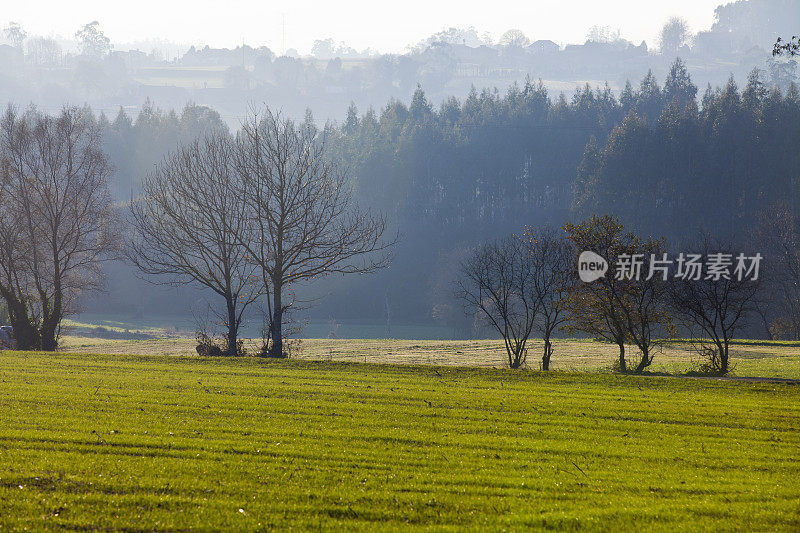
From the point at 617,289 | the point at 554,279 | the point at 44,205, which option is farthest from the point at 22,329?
the point at 617,289

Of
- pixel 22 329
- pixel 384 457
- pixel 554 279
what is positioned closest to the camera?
pixel 384 457

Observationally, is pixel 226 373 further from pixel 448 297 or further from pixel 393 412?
pixel 448 297

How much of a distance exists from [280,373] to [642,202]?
76.7m

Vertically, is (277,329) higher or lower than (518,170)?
lower

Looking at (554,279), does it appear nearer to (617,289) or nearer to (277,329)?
(617,289)

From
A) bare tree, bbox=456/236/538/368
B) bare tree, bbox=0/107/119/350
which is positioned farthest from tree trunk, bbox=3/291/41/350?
bare tree, bbox=456/236/538/368

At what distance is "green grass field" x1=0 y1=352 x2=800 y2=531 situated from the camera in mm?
9062

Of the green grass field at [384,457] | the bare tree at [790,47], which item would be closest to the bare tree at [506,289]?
the green grass field at [384,457]

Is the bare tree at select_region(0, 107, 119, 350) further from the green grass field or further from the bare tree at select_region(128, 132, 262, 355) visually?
the green grass field

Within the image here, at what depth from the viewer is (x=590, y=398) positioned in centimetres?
2088

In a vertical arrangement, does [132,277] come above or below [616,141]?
below

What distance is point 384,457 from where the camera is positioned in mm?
12227

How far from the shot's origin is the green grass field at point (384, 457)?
9062 millimetres

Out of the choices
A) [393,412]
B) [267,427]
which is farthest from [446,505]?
[393,412]
